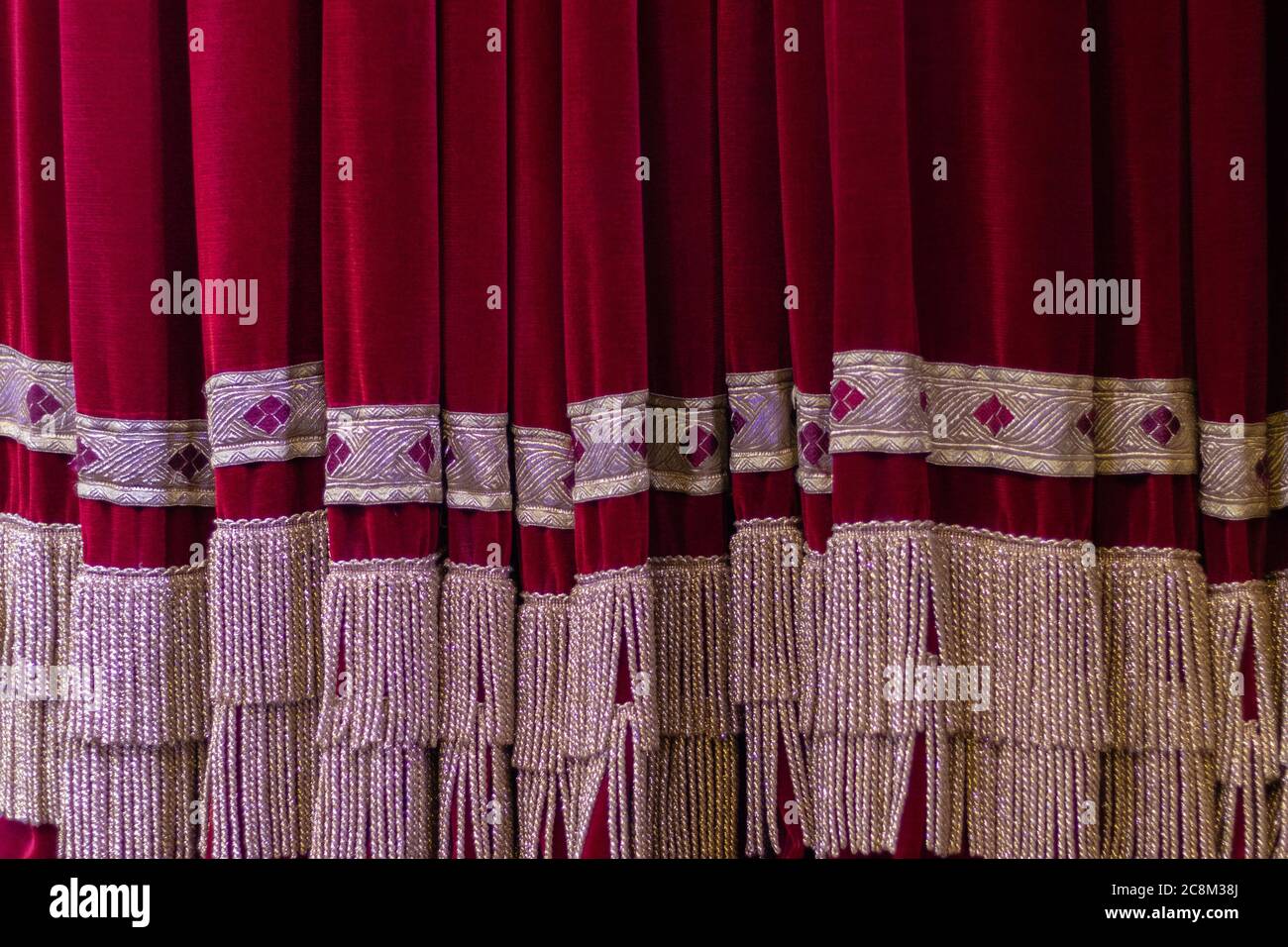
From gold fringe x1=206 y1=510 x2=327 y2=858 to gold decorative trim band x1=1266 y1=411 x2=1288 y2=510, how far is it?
39.9 inches

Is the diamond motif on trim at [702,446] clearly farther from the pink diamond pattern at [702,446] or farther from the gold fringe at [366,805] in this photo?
the gold fringe at [366,805]

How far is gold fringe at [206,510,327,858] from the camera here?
1.15m

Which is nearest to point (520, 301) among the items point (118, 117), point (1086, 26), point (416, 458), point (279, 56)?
point (416, 458)

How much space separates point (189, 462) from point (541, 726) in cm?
50

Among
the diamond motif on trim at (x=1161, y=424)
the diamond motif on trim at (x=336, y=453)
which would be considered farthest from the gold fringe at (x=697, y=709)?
the diamond motif on trim at (x=1161, y=424)

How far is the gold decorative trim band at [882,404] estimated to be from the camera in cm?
107

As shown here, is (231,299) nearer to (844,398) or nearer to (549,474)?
(549,474)

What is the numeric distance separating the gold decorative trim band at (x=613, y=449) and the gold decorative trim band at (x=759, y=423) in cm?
10

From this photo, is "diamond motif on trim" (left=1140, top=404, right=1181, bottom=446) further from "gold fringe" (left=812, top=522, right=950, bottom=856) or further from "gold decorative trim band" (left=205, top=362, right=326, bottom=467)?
"gold decorative trim band" (left=205, top=362, right=326, bottom=467)

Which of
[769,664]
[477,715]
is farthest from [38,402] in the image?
[769,664]

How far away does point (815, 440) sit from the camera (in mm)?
1133
